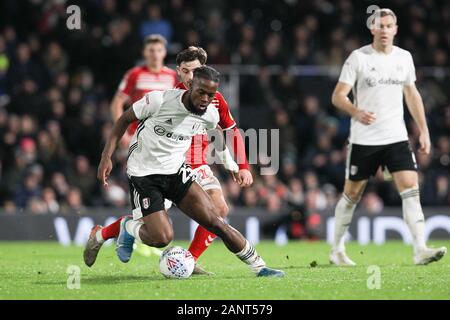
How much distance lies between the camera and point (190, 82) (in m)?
8.55

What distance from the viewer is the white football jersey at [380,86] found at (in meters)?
9.85

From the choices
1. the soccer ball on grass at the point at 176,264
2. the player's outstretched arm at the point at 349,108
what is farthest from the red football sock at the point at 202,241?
the player's outstretched arm at the point at 349,108

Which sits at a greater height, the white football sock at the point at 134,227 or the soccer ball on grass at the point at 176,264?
the white football sock at the point at 134,227

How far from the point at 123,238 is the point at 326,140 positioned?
30.1ft

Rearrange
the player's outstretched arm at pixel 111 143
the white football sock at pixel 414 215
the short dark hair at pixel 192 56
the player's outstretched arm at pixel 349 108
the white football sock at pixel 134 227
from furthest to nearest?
the white football sock at pixel 414 215, the player's outstretched arm at pixel 349 108, the short dark hair at pixel 192 56, the white football sock at pixel 134 227, the player's outstretched arm at pixel 111 143

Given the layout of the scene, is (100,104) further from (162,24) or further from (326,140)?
(326,140)

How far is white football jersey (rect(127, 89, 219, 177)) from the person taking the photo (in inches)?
322

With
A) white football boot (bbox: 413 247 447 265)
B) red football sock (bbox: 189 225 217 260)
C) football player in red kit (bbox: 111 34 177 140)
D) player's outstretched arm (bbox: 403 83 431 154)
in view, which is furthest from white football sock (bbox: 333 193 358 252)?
football player in red kit (bbox: 111 34 177 140)

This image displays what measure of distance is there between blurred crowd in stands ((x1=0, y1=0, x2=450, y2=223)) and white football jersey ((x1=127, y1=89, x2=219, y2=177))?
7215 mm

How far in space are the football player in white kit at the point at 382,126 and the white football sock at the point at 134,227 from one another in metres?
2.33

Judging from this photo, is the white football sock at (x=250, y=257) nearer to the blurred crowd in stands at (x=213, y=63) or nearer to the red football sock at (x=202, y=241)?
the red football sock at (x=202, y=241)

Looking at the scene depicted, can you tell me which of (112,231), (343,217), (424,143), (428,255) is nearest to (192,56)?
(112,231)

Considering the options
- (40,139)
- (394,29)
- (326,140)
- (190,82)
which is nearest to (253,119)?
(326,140)

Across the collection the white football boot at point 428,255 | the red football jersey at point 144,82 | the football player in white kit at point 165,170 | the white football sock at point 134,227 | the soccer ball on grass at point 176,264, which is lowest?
the white football boot at point 428,255
